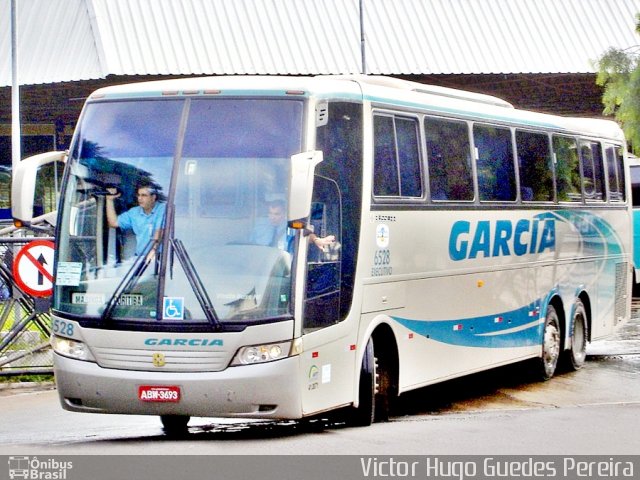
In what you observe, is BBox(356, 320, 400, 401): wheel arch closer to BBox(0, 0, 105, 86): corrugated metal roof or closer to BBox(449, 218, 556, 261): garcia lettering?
BBox(449, 218, 556, 261): garcia lettering

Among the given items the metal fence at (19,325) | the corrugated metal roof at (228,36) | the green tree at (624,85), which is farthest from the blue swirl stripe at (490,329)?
the corrugated metal roof at (228,36)

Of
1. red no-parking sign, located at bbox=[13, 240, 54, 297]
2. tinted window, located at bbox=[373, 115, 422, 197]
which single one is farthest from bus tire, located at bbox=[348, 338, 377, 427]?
red no-parking sign, located at bbox=[13, 240, 54, 297]

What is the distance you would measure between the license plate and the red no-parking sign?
217 inches

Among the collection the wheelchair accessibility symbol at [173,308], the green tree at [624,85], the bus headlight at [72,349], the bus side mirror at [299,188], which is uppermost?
the green tree at [624,85]

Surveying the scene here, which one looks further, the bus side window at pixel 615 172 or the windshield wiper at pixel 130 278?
the bus side window at pixel 615 172

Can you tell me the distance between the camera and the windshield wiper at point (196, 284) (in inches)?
410

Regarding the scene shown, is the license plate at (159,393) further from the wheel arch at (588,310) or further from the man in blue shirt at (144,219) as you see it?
the wheel arch at (588,310)

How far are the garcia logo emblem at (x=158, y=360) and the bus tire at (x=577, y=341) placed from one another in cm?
792

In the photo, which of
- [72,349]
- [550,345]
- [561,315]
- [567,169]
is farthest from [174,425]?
[567,169]

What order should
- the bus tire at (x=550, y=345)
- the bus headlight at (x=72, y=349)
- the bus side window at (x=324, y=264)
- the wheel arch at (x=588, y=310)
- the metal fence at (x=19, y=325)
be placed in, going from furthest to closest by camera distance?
the wheel arch at (x=588, y=310) → the bus tire at (x=550, y=345) → the metal fence at (x=19, y=325) → the bus side window at (x=324, y=264) → the bus headlight at (x=72, y=349)

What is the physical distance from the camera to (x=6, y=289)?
16.2 meters

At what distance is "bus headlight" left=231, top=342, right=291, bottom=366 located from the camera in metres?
10.4

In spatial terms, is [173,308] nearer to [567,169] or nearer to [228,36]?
[567,169]

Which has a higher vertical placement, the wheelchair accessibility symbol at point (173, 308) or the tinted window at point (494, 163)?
the tinted window at point (494, 163)
